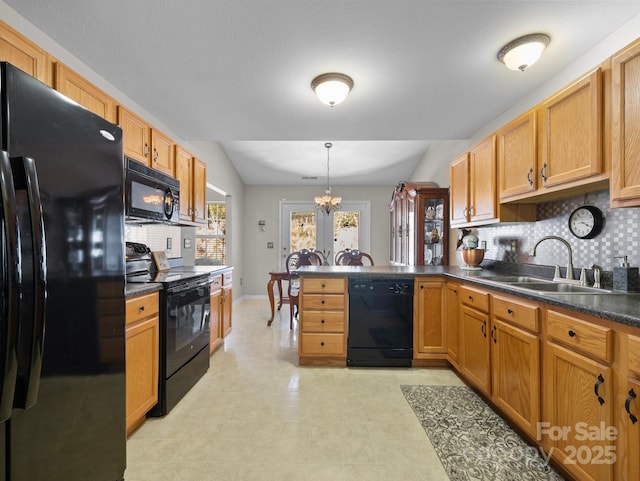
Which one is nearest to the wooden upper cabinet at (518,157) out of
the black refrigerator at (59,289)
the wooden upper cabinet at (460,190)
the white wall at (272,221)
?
the wooden upper cabinet at (460,190)

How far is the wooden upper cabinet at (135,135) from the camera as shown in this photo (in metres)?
2.04

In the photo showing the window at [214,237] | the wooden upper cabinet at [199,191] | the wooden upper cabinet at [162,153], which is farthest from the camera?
the window at [214,237]

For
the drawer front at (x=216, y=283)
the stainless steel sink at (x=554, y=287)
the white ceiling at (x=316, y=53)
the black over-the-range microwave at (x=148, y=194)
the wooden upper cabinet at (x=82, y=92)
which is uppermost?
the white ceiling at (x=316, y=53)

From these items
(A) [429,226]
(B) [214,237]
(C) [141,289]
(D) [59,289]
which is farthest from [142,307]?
(B) [214,237]

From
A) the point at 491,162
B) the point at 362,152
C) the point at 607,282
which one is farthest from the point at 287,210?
the point at 607,282

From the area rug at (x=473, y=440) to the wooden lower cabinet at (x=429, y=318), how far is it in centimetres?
43

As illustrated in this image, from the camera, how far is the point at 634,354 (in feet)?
3.53

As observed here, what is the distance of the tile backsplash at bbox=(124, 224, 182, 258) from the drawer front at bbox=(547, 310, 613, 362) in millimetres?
2884

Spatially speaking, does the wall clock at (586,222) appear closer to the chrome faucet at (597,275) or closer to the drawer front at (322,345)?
the chrome faucet at (597,275)

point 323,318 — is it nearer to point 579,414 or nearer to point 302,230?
point 579,414

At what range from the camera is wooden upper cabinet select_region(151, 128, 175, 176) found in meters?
2.41

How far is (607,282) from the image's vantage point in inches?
72.4

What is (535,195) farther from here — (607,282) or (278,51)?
(278,51)

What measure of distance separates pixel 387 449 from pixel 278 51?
8.15ft
